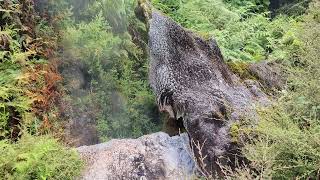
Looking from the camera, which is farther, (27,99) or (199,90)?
(27,99)

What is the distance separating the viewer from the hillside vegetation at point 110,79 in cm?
453

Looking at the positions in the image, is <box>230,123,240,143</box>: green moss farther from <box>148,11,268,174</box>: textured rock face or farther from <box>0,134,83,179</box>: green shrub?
<box>0,134,83,179</box>: green shrub

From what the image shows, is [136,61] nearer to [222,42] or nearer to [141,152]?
[222,42]

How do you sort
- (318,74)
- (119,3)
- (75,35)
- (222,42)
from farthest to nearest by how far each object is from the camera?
(222,42), (119,3), (75,35), (318,74)

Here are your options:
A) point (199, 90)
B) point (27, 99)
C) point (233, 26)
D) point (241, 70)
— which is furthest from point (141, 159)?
point (233, 26)

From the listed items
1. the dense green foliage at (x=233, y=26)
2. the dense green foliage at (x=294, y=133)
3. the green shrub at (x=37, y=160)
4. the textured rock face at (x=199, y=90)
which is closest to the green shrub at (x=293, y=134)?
the dense green foliage at (x=294, y=133)

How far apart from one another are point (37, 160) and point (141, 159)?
1420mm

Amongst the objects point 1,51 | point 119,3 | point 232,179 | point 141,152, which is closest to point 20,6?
point 1,51

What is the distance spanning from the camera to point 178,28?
21.7 ft

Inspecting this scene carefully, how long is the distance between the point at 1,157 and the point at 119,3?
4.49 m

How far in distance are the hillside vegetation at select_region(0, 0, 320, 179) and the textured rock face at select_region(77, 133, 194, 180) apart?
0.96 feet

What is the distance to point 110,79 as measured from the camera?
8094mm

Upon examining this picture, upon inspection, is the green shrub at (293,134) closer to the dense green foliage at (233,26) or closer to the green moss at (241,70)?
the green moss at (241,70)

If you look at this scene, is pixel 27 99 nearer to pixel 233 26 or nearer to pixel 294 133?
pixel 294 133
